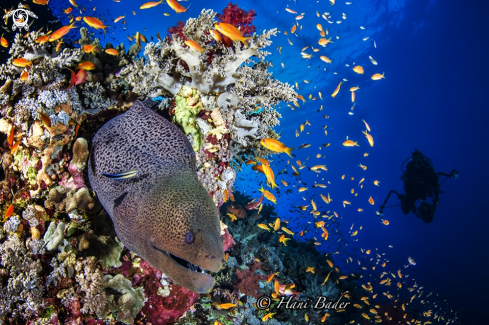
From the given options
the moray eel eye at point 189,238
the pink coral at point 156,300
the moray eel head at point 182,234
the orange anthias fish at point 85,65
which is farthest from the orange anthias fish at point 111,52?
the moray eel eye at point 189,238

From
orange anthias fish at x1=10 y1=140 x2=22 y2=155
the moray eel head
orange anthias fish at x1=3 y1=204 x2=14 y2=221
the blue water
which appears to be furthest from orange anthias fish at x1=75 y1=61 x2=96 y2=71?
the blue water

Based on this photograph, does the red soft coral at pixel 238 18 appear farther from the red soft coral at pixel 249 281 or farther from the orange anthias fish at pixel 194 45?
the red soft coral at pixel 249 281

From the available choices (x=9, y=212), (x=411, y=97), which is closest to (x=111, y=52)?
(x=9, y=212)

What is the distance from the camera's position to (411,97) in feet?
148

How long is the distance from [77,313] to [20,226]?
1.42 metres

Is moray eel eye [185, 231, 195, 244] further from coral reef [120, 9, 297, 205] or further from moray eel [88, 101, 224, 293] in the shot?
coral reef [120, 9, 297, 205]

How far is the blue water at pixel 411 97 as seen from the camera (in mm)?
28797

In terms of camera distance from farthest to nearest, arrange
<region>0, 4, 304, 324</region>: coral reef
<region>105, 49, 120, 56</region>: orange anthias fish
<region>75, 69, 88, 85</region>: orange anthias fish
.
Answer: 1. <region>105, 49, 120, 56</region>: orange anthias fish
2. <region>75, 69, 88, 85</region>: orange anthias fish
3. <region>0, 4, 304, 324</region>: coral reef

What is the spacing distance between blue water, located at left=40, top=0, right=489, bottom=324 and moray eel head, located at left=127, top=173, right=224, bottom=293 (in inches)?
333

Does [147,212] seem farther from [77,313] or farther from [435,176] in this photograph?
[435,176]

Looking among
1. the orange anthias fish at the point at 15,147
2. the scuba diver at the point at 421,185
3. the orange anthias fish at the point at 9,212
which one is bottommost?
the orange anthias fish at the point at 9,212

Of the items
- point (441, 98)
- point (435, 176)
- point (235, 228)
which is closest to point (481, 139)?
point (441, 98)

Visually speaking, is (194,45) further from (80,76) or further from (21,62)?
(21,62)

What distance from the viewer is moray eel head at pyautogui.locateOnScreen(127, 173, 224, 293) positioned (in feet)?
5.27
